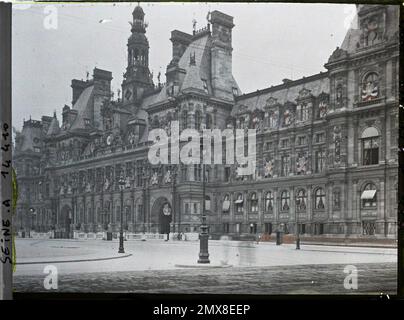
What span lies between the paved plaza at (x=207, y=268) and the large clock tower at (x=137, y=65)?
3.27 meters

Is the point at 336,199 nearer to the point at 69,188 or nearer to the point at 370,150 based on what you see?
the point at 370,150

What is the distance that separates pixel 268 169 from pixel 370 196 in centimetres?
205

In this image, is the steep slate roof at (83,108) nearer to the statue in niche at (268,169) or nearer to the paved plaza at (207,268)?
the paved plaza at (207,268)

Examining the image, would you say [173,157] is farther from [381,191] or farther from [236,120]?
[381,191]

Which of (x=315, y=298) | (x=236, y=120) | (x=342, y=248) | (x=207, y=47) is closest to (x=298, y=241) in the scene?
(x=342, y=248)

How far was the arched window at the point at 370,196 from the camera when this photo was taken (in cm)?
954

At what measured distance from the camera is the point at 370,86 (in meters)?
9.74

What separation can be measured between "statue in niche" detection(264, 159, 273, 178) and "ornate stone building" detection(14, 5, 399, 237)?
45 millimetres

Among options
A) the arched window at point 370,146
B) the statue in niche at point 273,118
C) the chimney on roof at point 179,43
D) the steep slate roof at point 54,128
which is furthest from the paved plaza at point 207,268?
the chimney on roof at point 179,43

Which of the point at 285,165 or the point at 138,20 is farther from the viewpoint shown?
the point at 285,165

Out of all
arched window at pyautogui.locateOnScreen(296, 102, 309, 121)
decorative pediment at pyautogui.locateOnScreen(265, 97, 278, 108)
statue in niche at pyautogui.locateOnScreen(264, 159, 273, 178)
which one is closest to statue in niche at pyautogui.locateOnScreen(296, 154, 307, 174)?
statue in niche at pyautogui.locateOnScreen(264, 159, 273, 178)

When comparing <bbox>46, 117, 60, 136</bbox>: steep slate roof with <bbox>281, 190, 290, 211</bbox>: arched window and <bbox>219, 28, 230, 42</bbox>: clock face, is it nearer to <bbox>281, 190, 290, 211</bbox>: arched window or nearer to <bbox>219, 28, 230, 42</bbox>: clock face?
<bbox>219, 28, 230, 42</bbox>: clock face

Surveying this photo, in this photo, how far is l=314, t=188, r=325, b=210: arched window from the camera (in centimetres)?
1007

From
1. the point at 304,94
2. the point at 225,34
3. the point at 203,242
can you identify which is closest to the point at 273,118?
the point at 304,94
